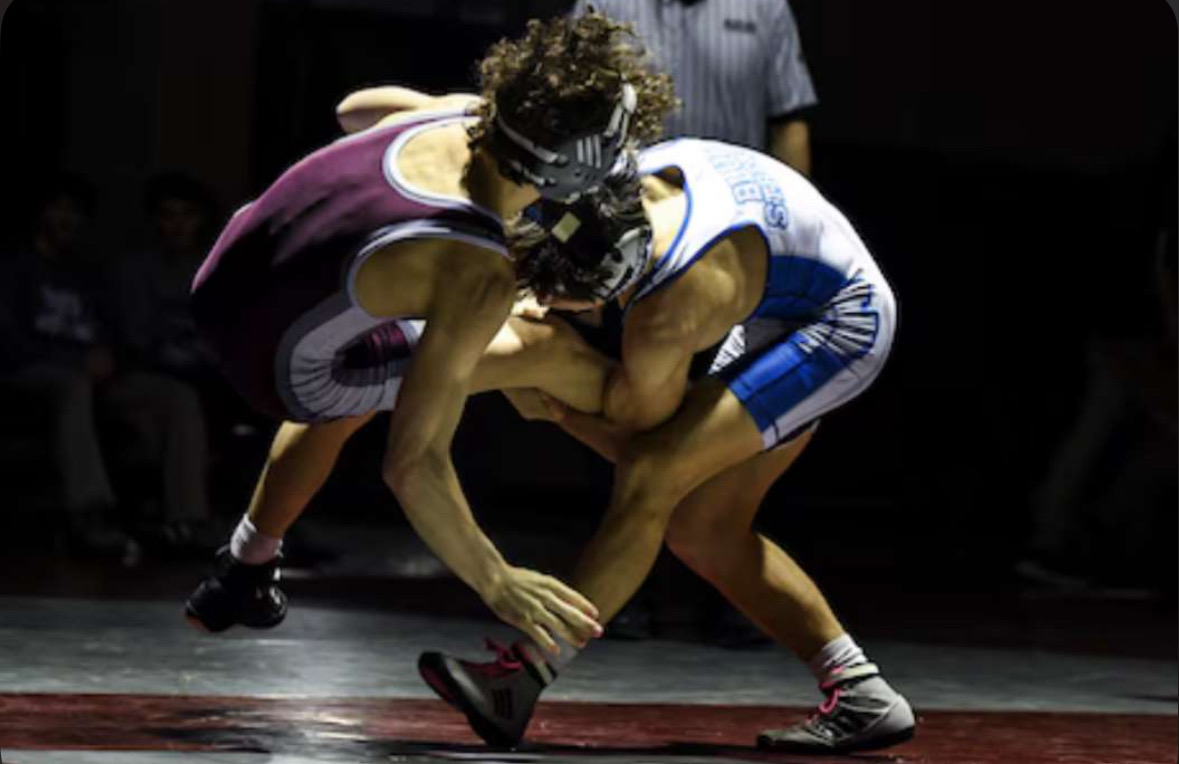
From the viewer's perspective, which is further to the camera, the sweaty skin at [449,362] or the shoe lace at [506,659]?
the shoe lace at [506,659]

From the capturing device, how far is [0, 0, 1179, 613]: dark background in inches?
381

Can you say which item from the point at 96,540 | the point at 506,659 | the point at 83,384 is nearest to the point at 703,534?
the point at 506,659

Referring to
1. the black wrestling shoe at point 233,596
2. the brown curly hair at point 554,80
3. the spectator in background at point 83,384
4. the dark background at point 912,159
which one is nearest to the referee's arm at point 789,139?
the black wrestling shoe at point 233,596

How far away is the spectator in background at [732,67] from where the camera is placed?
5977 millimetres

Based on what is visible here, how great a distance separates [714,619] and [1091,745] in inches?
63.9

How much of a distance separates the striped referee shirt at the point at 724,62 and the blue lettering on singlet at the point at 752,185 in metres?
1.43

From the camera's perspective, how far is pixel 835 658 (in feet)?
14.8

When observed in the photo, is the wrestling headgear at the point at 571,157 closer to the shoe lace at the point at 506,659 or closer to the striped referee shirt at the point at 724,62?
the shoe lace at the point at 506,659

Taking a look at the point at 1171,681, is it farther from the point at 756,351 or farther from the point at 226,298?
the point at 226,298

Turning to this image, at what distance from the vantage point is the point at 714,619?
6.20m

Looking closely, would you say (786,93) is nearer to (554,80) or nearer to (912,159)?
(554,80)

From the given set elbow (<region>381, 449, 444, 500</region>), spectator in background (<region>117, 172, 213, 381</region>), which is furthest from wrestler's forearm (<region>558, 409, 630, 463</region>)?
spectator in background (<region>117, 172, 213, 381</region>)

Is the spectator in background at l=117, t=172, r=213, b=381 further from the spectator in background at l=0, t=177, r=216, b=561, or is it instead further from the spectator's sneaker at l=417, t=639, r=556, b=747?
the spectator's sneaker at l=417, t=639, r=556, b=747

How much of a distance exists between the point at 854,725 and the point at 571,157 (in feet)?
3.42
